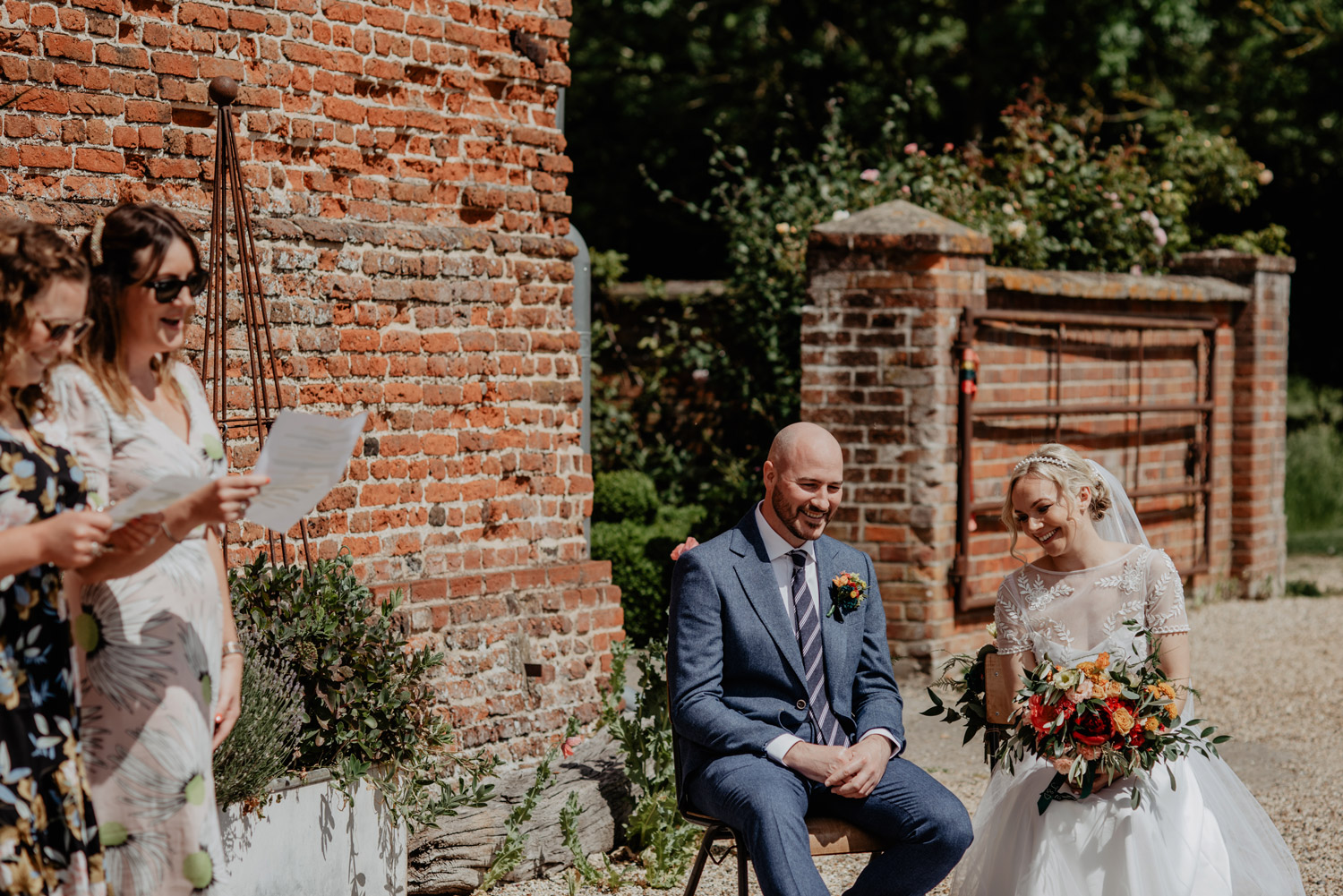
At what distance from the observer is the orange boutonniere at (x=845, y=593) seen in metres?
3.78

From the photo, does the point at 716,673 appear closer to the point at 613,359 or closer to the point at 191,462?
the point at 191,462

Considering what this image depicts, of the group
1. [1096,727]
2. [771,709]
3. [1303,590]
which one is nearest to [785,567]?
[771,709]

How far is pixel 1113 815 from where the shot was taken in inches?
143

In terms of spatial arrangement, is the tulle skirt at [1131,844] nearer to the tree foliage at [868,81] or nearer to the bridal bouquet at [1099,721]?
the bridal bouquet at [1099,721]

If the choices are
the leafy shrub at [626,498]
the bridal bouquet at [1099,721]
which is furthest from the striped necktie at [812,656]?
the leafy shrub at [626,498]

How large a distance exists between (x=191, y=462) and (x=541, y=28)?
11.3 feet

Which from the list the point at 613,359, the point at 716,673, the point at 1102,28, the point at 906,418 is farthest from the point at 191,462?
the point at 1102,28

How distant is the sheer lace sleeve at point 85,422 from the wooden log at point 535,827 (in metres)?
A: 1.98

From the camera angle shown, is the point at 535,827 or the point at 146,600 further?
the point at 535,827

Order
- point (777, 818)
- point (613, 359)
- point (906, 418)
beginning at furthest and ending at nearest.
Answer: point (613, 359) → point (906, 418) → point (777, 818)

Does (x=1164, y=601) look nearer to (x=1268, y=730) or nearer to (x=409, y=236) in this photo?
(x=409, y=236)

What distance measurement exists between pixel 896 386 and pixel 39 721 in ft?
17.3

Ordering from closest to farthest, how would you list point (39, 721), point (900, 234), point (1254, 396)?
1. point (39, 721)
2. point (900, 234)
3. point (1254, 396)

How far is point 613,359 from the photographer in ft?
31.1
